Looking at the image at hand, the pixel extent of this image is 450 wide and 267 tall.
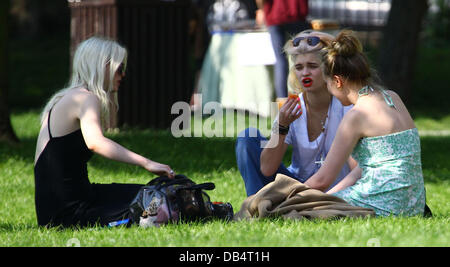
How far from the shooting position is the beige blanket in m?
4.67

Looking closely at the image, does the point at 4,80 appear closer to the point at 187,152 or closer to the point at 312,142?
the point at 187,152

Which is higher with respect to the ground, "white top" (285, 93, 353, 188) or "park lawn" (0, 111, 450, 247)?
"white top" (285, 93, 353, 188)

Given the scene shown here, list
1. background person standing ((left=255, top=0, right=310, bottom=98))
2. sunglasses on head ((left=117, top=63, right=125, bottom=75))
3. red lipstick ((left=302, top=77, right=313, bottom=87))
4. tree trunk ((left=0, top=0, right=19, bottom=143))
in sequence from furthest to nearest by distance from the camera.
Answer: background person standing ((left=255, top=0, right=310, bottom=98))
tree trunk ((left=0, top=0, right=19, bottom=143))
red lipstick ((left=302, top=77, right=313, bottom=87))
sunglasses on head ((left=117, top=63, right=125, bottom=75))

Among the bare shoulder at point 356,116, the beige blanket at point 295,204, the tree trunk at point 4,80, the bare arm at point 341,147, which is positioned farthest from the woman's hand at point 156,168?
the tree trunk at point 4,80

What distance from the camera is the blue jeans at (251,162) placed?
525 centimetres

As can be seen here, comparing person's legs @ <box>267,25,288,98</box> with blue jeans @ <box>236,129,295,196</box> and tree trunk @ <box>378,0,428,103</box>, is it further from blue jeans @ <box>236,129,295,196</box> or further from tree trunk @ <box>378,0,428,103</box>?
blue jeans @ <box>236,129,295,196</box>

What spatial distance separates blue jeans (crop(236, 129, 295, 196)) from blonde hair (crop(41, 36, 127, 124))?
0.99 meters

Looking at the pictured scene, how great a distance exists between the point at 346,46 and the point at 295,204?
40.9 inches

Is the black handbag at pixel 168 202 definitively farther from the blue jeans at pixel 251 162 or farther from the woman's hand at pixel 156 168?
the blue jeans at pixel 251 162

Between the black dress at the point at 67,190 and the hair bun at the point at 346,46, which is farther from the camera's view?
the black dress at the point at 67,190

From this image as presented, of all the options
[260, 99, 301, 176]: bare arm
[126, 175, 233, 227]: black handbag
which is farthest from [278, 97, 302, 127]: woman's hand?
[126, 175, 233, 227]: black handbag

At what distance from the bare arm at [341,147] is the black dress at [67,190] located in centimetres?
128
